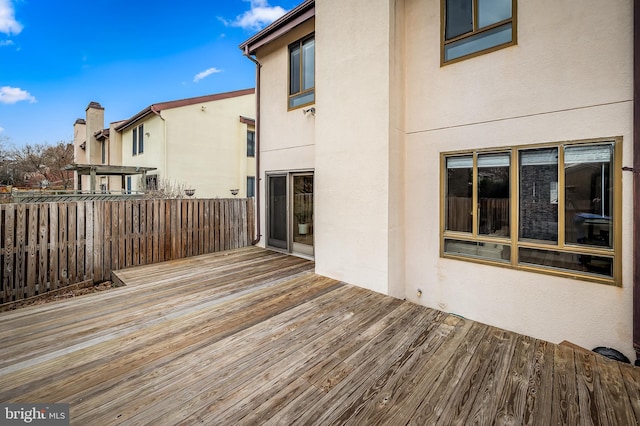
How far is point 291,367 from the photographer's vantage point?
2.47 m

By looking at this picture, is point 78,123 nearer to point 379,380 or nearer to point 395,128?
point 395,128

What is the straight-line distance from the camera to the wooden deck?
1985 mm

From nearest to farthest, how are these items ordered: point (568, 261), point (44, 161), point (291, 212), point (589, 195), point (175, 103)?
point (589, 195) → point (568, 261) → point (291, 212) → point (175, 103) → point (44, 161)

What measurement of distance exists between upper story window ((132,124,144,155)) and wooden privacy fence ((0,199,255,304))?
31.9 ft

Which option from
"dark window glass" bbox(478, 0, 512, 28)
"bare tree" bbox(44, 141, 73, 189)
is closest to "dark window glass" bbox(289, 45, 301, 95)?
Answer: "dark window glass" bbox(478, 0, 512, 28)

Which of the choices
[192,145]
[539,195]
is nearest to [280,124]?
[539,195]

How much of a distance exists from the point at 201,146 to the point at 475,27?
489 inches

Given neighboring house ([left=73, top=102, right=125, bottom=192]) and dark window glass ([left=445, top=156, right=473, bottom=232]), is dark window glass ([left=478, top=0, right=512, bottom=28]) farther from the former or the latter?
neighboring house ([left=73, top=102, right=125, bottom=192])

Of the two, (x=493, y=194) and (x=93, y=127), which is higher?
(x=93, y=127)

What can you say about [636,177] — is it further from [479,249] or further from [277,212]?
[277,212]

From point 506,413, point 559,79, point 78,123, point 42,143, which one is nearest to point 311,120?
point 559,79

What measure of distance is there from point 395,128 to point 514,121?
160cm

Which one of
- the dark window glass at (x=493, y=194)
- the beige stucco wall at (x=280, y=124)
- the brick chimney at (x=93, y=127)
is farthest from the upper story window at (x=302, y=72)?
the brick chimney at (x=93, y=127)

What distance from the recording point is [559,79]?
3334mm
